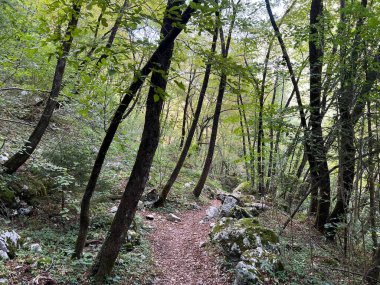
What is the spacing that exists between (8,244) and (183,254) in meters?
3.79

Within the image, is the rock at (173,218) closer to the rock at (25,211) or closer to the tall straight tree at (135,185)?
the rock at (25,211)

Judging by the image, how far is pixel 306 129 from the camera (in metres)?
5.32

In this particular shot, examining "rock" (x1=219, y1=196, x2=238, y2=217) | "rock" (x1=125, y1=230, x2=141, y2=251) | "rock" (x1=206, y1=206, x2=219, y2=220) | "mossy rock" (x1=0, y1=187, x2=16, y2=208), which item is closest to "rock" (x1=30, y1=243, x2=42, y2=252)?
"mossy rock" (x1=0, y1=187, x2=16, y2=208)

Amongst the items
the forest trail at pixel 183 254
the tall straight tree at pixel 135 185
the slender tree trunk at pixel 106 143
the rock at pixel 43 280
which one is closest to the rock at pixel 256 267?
the forest trail at pixel 183 254

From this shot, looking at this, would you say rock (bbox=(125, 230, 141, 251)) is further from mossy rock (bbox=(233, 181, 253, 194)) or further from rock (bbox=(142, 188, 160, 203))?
mossy rock (bbox=(233, 181, 253, 194))

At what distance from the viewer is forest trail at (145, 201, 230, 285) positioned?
216 inches

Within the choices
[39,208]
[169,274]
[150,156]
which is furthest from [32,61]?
[169,274]

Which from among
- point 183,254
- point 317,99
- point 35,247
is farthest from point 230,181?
point 35,247

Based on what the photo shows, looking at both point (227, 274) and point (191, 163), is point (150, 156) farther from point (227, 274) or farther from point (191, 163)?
point (191, 163)

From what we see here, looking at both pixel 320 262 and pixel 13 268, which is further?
pixel 320 262

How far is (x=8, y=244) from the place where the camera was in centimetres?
457

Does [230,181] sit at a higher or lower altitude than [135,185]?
lower

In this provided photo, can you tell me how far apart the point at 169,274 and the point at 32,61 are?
5888mm

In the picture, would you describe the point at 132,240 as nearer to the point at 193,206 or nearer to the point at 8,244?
the point at 8,244
